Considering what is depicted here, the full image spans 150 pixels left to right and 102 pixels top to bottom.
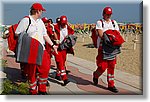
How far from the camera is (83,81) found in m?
5.66

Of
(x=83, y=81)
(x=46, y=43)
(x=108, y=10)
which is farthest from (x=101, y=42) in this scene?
(x=83, y=81)

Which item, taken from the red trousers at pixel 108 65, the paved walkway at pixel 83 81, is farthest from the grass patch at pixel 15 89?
the red trousers at pixel 108 65

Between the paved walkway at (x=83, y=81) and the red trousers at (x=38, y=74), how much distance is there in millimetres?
348

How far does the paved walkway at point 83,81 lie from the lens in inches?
200

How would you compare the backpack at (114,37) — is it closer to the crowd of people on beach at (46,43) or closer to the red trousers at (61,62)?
the crowd of people on beach at (46,43)

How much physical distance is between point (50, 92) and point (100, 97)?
0.75 m

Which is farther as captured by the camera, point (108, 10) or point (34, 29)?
point (108, 10)

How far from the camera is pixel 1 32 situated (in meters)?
5.27

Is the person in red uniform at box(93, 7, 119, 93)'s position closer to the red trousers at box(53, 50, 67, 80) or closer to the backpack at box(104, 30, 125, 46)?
the backpack at box(104, 30, 125, 46)

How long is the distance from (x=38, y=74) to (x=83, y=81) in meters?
1.30

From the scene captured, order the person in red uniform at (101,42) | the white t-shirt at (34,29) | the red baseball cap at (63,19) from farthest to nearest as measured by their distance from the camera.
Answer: the red baseball cap at (63,19) < the person in red uniform at (101,42) < the white t-shirt at (34,29)

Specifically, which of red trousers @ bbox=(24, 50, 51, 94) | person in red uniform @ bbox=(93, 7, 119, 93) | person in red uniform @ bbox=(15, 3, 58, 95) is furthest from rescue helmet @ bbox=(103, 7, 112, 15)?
red trousers @ bbox=(24, 50, 51, 94)

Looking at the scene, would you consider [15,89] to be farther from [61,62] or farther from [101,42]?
[101,42]

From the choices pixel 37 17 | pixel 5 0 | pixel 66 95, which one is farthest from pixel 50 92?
pixel 5 0
